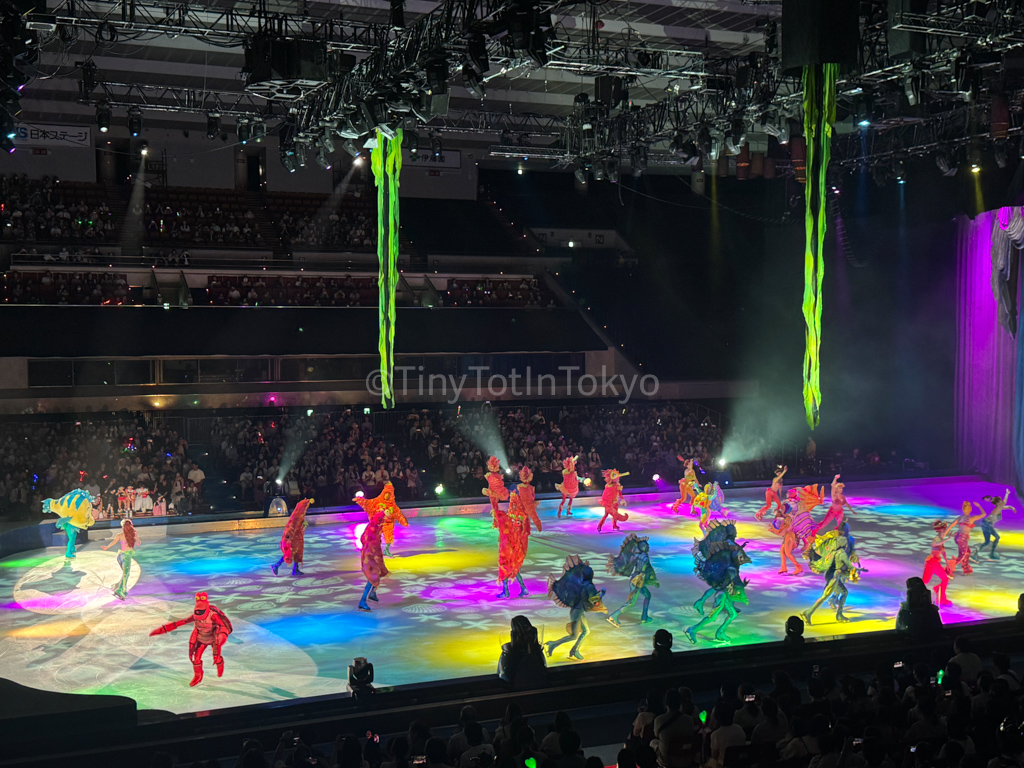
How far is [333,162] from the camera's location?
3478 cm

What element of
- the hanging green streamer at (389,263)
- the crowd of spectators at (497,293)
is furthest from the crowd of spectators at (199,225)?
the hanging green streamer at (389,263)

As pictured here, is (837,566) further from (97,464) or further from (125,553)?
(97,464)

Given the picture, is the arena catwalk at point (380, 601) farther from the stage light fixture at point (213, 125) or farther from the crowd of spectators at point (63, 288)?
the crowd of spectators at point (63, 288)

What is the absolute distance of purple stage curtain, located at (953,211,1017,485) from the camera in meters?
24.3

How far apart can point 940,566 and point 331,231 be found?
23.1 m

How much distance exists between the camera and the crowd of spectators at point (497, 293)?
32.0 metres

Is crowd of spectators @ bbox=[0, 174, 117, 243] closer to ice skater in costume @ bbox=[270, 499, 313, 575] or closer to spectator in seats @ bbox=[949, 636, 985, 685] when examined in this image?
ice skater in costume @ bbox=[270, 499, 313, 575]

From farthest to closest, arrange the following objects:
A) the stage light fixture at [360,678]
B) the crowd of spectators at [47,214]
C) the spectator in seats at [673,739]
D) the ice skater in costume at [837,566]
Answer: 1. the crowd of spectators at [47,214]
2. the ice skater in costume at [837,566]
3. the stage light fixture at [360,678]
4. the spectator in seats at [673,739]

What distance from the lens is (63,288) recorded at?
2741 cm

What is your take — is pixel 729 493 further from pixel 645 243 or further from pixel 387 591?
pixel 645 243

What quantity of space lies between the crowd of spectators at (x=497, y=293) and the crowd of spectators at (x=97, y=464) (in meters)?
10.8

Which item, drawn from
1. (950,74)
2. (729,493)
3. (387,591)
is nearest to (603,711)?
(387,591)

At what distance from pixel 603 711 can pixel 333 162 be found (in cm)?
2790

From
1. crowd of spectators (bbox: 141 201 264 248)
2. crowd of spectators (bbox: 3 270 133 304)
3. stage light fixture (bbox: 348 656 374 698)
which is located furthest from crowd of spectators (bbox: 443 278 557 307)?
stage light fixture (bbox: 348 656 374 698)
